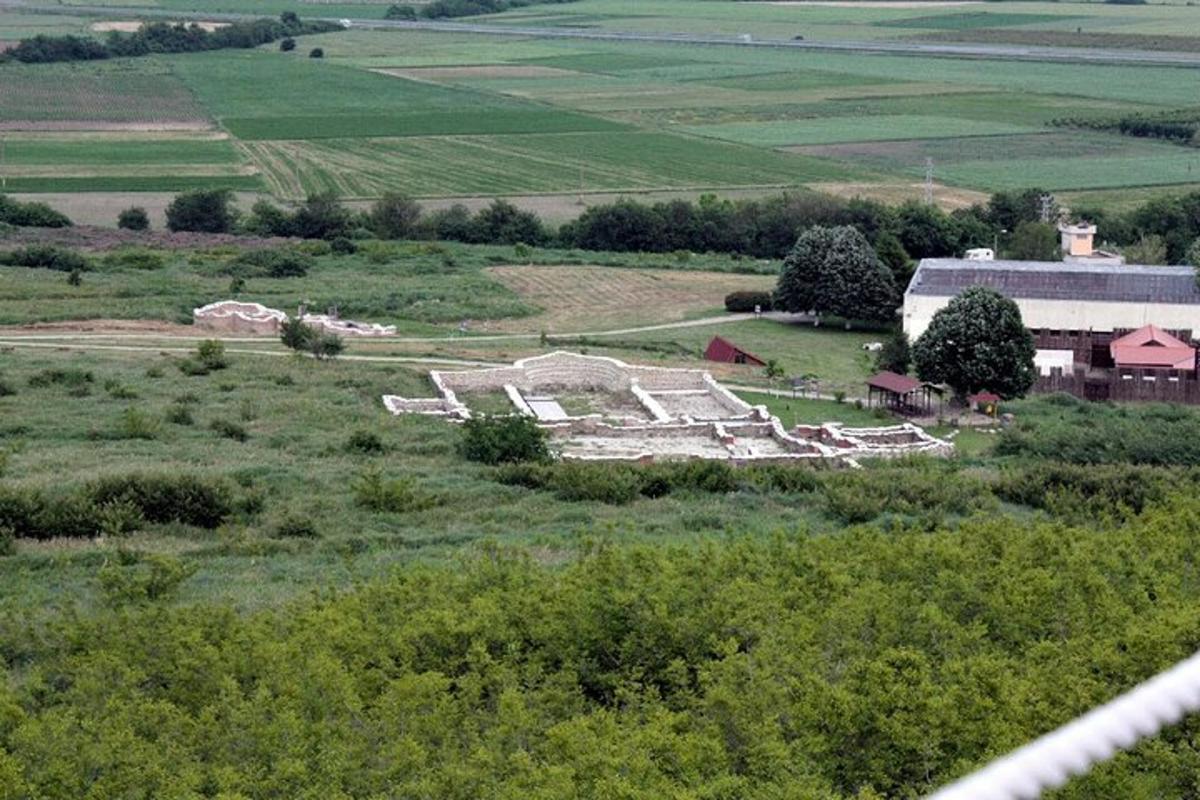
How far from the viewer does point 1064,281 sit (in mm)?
47188

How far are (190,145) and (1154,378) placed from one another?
176 ft

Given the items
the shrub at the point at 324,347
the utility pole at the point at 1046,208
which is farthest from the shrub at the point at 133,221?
the utility pole at the point at 1046,208

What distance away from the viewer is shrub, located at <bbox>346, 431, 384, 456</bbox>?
29.7 meters

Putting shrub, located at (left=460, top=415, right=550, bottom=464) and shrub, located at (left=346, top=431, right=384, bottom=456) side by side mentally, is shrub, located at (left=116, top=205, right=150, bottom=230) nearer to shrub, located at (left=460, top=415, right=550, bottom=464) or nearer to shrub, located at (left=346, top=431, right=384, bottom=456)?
shrub, located at (left=346, top=431, right=384, bottom=456)

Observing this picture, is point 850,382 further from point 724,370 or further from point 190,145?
point 190,145

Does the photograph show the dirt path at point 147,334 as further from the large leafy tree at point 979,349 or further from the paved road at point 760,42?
the paved road at point 760,42

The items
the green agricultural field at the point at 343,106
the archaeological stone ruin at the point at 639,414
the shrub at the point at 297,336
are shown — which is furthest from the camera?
the green agricultural field at the point at 343,106

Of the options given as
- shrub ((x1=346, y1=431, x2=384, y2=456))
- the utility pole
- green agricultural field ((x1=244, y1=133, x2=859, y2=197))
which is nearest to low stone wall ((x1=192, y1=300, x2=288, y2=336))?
shrub ((x1=346, y1=431, x2=384, y2=456))

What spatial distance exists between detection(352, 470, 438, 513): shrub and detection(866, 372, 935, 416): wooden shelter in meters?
15.2

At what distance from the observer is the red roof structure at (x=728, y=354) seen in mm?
44250

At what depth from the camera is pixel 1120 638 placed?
1441 cm

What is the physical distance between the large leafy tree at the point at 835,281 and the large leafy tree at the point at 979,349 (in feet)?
33.4

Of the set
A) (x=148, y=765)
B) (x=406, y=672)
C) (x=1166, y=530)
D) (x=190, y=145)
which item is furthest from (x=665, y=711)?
(x=190, y=145)

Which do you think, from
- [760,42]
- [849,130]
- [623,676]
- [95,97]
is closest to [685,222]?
[849,130]
